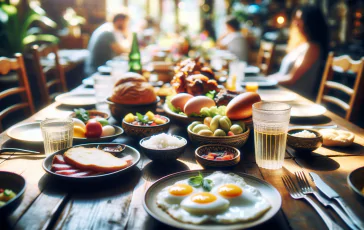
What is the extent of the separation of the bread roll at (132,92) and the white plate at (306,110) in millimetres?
702

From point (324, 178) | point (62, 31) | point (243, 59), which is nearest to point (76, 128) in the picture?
point (324, 178)

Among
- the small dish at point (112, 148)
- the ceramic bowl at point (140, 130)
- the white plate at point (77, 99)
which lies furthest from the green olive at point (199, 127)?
the white plate at point (77, 99)

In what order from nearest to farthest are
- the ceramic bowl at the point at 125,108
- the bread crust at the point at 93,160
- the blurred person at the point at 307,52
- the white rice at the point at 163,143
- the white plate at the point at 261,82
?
the bread crust at the point at 93,160, the white rice at the point at 163,143, the ceramic bowl at the point at 125,108, the white plate at the point at 261,82, the blurred person at the point at 307,52

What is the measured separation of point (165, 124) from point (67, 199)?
1.78 feet

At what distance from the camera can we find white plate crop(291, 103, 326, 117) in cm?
171

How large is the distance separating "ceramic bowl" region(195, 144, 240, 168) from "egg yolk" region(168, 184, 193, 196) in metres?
0.19

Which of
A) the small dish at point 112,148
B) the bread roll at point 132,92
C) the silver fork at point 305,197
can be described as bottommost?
the silver fork at point 305,197

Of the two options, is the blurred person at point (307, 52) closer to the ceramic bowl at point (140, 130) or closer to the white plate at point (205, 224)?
the ceramic bowl at point (140, 130)

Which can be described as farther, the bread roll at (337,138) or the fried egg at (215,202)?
the bread roll at (337,138)

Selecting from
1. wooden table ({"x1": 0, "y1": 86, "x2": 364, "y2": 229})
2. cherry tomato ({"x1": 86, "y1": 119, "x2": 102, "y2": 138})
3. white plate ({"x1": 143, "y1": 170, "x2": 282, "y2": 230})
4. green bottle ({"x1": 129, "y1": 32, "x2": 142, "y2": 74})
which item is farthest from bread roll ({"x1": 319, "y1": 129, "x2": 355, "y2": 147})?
green bottle ({"x1": 129, "y1": 32, "x2": 142, "y2": 74})

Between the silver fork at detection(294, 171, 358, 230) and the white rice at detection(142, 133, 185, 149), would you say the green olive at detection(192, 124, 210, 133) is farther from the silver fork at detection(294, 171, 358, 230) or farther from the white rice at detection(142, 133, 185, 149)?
the silver fork at detection(294, 171, 358, 230)

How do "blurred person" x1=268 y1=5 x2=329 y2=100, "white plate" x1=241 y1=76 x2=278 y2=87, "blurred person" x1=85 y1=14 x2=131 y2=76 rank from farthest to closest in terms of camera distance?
"blurred person" x1=85 y1=14 x2=131 y2=76
"blurred person" x1=268 y1=5 x2=329 y2=100
"white plate" x1=241 y1=76 x2=278 y2=87

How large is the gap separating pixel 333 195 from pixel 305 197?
0.07 metres

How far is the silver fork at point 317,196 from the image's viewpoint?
0.80 metres
